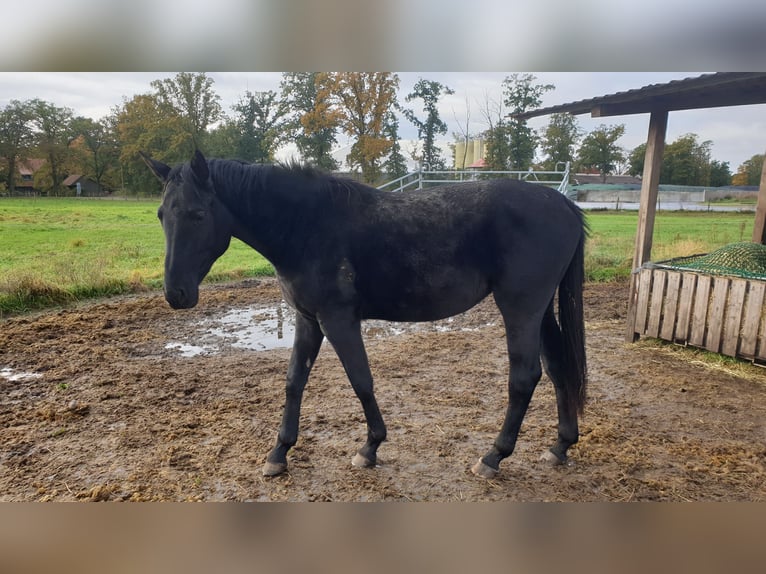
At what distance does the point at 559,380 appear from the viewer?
262 centimetres

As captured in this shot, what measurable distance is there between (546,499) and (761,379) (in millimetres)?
3133

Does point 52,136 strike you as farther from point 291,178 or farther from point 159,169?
point 291,178

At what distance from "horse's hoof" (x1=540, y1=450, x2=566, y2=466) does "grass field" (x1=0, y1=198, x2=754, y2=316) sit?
200cm

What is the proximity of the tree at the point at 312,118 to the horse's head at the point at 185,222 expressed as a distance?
0.87m

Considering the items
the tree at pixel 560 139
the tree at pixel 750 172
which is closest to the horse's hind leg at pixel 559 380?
the tree at pixel 560 139

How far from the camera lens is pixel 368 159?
10.6 feet

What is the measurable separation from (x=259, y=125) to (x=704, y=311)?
4736 millimetres

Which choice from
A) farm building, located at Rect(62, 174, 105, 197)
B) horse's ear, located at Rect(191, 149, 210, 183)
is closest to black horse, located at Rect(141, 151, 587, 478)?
horse's ear, located at Rect(191, 149, 210, 183)

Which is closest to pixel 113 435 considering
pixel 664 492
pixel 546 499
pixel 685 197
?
pixel 546 499

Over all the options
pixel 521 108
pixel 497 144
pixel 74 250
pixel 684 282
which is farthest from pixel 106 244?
pixel 684 282

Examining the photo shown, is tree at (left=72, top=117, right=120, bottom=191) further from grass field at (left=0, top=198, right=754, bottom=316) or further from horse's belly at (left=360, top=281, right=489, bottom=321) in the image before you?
horse's belly at (left=360, top=281, right=489, bottom=321)

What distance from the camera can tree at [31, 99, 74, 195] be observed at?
3.46 meters

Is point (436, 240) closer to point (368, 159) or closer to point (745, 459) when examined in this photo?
point (368, 159)
